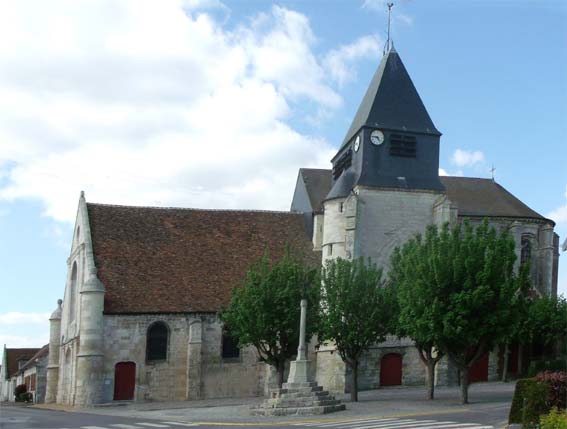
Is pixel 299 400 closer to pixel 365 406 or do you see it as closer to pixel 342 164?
pixel 365 406

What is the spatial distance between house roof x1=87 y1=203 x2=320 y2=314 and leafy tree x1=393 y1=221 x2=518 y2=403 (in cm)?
1116

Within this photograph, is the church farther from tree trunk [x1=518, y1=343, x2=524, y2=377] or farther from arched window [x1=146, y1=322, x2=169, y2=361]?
tree trunk [x1=518, y1=343, x2=524, y2=377]

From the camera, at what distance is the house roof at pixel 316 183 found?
138ft

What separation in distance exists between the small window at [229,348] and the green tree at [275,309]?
421 centimetres

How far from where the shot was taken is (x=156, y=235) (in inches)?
1499

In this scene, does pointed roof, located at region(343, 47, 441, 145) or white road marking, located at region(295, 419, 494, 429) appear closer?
white road marking, located at region(295, 419, 494, 429)

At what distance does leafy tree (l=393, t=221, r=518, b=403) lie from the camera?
1008 inches

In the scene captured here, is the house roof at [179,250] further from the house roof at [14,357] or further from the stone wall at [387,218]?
the house roof at [14,357]

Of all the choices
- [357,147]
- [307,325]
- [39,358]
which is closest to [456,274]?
[307,325]

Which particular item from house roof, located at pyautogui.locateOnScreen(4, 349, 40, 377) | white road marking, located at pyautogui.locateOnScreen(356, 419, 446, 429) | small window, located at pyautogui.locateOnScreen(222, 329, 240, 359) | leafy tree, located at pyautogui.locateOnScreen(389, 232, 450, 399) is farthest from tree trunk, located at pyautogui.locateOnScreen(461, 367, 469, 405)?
house roof, located at pyautogui.locateOnScreen(4, 349, 40, 377)

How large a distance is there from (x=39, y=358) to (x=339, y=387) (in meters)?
23.4

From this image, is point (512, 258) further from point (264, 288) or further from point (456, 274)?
point (264, 288)

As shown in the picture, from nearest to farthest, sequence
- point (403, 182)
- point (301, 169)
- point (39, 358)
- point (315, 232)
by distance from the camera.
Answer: point (403, 182) < point (315, 232) < point (301, 169) < point (39, 358)

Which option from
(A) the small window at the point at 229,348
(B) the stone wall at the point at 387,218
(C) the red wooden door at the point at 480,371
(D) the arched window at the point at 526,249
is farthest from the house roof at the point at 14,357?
(D) the arched window at the point at 526,249
